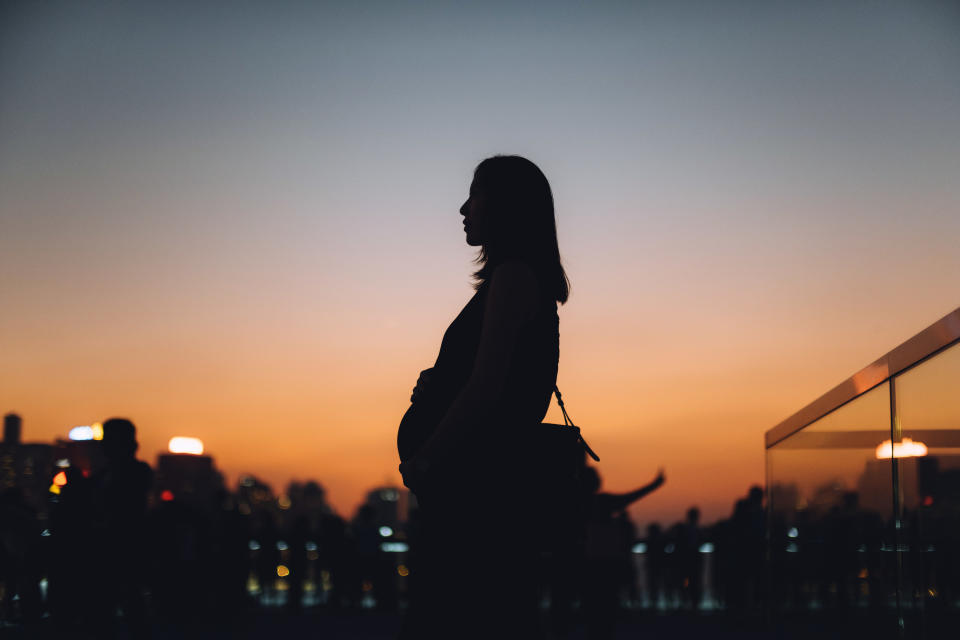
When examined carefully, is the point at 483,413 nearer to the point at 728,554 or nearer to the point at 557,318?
the point at 557,318

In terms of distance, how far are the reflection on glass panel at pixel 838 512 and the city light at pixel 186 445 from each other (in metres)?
15.4

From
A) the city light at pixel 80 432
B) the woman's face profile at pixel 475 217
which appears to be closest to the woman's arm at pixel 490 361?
the woman's face profile at pixel 475 217

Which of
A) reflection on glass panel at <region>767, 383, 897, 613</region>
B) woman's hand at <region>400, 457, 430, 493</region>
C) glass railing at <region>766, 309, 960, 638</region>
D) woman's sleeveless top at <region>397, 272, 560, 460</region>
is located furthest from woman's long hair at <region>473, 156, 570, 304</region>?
reflection on glass panel at <region>767, 383, 897, 613</region>

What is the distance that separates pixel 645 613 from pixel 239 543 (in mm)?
7820

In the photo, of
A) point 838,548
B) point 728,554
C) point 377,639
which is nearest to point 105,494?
point 838,548

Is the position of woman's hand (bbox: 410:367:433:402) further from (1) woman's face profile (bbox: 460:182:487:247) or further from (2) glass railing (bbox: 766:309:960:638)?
(2) glass railing (bbox: 766:309:960:638)

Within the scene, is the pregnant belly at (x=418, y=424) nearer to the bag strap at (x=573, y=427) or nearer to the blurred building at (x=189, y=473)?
the bag strap at (x=573, y=427)

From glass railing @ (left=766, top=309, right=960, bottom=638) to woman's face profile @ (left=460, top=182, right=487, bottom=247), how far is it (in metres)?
1.94

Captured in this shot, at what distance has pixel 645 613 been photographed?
1891cm

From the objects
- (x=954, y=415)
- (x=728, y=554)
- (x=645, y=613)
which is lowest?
(x=645, y=613)

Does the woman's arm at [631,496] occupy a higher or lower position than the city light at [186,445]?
lower

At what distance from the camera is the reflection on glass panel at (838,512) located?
16.4 feet

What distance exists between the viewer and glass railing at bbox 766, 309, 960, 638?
378 centimetres

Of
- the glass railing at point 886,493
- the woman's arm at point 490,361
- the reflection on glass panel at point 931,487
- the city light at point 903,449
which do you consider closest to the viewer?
the woman's arm at point 490,361
